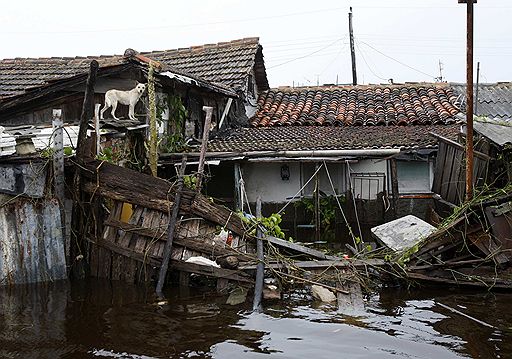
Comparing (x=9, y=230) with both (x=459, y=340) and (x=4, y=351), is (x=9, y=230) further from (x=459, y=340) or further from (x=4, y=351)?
(x=459, y=340)

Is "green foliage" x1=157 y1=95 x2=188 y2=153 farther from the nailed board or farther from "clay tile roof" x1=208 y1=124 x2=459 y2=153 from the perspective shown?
the nailed board

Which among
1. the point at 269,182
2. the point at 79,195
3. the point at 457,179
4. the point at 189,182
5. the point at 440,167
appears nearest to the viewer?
the point at 79,195

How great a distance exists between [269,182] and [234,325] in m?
10.0

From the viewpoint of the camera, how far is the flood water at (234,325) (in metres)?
6.15

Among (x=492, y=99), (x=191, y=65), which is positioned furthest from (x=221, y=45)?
(x=492, y=99)

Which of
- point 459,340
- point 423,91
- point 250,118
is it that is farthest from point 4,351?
point 423,91

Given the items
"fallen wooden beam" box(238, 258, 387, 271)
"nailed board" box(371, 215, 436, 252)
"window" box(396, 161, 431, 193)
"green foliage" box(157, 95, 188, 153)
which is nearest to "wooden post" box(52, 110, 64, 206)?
"fallen wooden beam" box(238, 258, 387, 271)

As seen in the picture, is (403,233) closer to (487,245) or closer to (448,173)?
(487,245)

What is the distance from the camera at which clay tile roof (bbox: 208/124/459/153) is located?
15164mm

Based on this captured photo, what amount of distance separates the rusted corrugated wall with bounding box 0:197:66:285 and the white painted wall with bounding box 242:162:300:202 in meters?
8.64

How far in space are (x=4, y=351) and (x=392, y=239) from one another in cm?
663

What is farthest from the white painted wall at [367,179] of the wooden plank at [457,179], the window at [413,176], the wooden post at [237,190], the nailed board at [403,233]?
the nailed board at [403,233]

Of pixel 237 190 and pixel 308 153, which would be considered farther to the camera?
pixel 237 190

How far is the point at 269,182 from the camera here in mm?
16859
